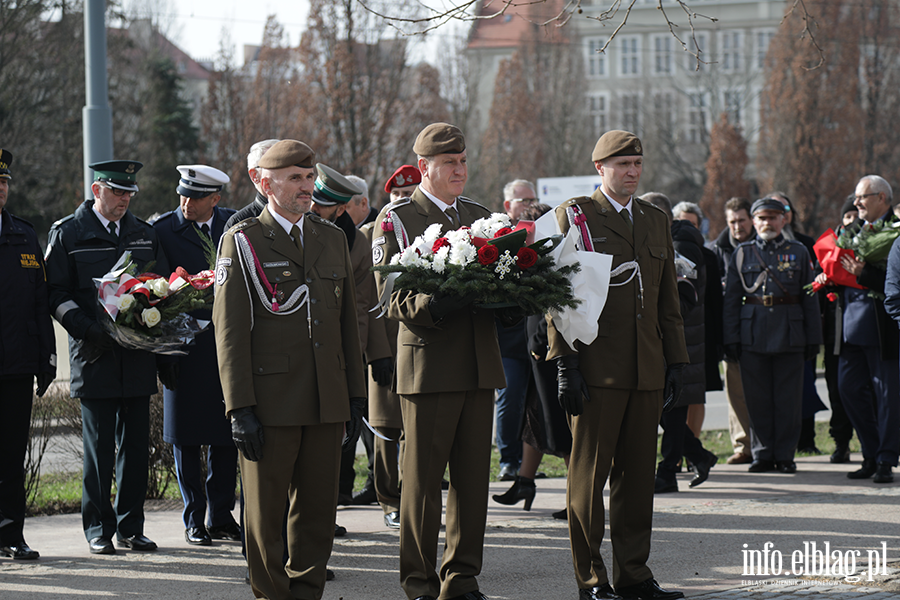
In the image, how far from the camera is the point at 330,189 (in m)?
6.49

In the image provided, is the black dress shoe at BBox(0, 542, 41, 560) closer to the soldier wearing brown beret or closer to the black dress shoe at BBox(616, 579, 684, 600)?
the soldier wearing brown beret

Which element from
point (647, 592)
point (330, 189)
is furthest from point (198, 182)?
point (647, 592)

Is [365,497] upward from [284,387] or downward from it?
downward

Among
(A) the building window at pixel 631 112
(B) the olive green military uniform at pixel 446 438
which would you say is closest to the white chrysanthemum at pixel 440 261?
(B) the olive green military uniform at pixel 446 438

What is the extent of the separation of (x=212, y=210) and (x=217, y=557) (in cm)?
229

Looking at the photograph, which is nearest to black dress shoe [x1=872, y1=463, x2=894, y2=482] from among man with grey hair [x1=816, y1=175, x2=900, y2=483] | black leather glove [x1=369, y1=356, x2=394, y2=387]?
man with grey hair [x1=816, y1=175, x2=900, y2=483]

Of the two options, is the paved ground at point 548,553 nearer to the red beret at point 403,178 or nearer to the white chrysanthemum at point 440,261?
the white chrysanthemum at point 440,261

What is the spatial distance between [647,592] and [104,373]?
349cm

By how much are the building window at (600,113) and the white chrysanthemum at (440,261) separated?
52546 mm

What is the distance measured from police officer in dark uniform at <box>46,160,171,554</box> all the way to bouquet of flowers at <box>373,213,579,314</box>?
7.77ft

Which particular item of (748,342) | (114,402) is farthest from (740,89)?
(114,402)

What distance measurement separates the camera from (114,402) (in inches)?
254

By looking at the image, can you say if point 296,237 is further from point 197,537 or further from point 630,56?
point 630,56

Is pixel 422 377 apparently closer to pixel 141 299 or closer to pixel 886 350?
pixel 141 299
